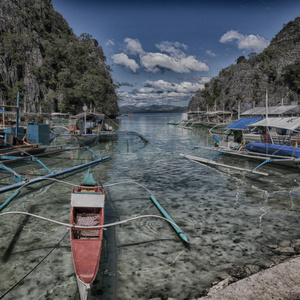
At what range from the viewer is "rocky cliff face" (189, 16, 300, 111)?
7303 cm

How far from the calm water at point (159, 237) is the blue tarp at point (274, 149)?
1.77m

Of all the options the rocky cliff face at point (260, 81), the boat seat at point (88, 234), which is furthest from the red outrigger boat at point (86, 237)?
the rocky cliff face at point (260, 81)

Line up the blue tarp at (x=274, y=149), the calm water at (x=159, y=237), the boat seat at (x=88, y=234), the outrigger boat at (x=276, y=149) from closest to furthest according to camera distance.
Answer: the calm water at (x=159, y=237), the boat seat at (x=88, y=234), the outrigger boat at (x=276, y=149), the blue tarp at (x=274, y=149)

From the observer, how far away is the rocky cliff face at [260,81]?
73031 millimetres

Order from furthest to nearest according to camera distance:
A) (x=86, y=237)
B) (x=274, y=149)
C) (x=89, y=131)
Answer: (x=89, y=131) → (x=274, y=149) → (x=86, y=237)

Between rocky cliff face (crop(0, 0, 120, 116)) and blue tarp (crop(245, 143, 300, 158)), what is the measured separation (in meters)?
48.7

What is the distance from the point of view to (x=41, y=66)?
64375 millimetres

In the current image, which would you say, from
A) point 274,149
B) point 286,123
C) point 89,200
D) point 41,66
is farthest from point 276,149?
point 41,66

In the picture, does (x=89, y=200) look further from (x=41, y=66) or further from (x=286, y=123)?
(x=41, y=66)

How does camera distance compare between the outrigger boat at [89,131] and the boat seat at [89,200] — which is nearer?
the boat seat at [89,200]

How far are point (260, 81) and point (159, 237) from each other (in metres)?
91.9

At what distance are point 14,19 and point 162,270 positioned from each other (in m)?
77.8

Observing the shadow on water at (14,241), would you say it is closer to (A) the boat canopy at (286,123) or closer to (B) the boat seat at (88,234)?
(B) the boat seat at (88,234)

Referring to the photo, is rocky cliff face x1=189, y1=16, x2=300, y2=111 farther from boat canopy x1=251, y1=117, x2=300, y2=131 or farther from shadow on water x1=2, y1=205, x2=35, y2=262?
shadow on water x1=2, y1=205, x2=35, y2=262
